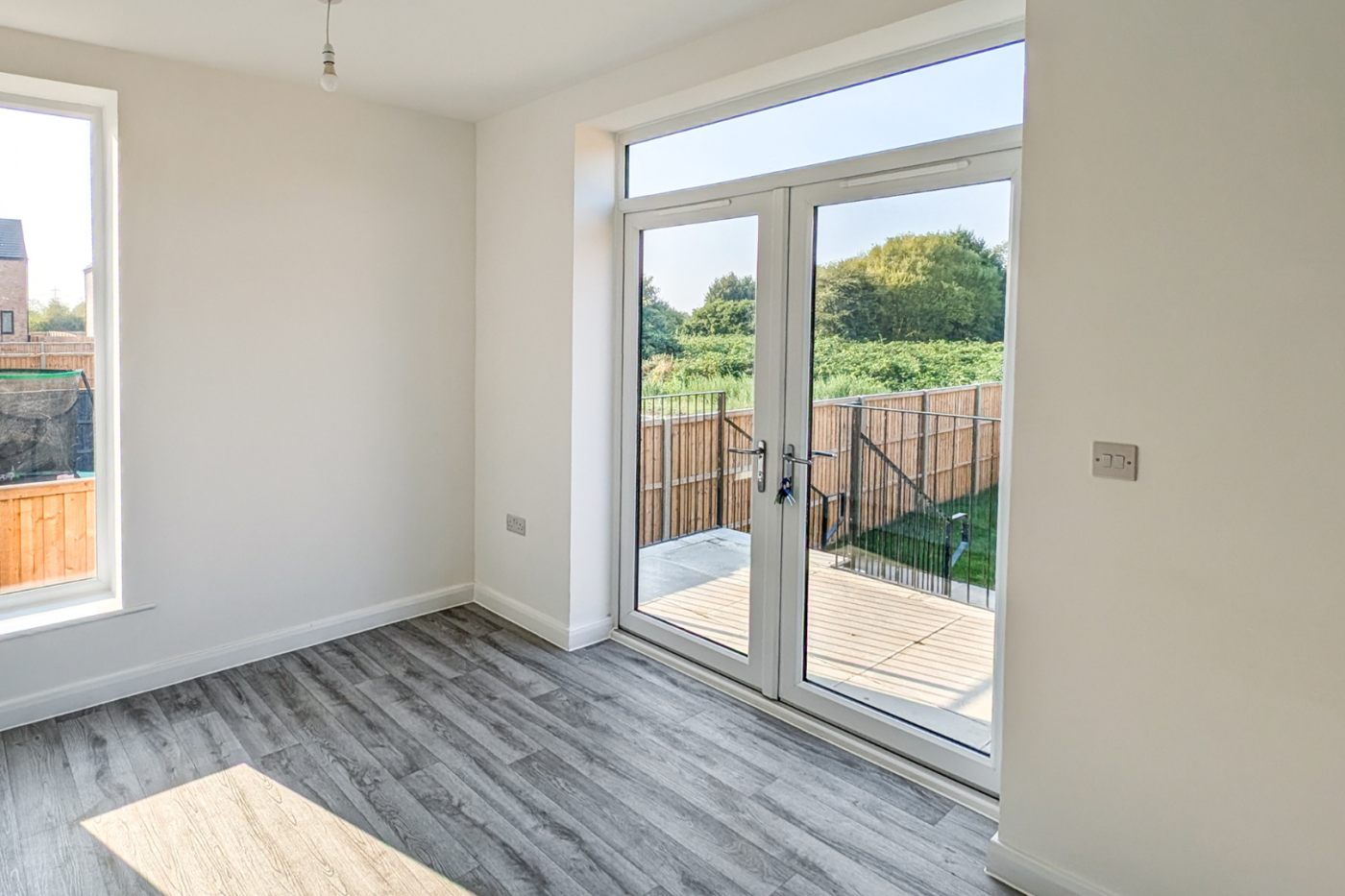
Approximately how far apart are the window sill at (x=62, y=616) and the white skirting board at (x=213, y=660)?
249 millimetres

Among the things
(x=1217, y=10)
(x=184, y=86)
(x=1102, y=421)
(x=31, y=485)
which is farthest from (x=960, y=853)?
(x=184, y=86)

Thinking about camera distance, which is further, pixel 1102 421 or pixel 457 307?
pixel 457 307

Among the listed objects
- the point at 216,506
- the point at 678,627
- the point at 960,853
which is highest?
the point at 216,506

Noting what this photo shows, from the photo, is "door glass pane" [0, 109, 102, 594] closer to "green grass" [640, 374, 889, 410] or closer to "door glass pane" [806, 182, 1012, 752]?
"green grass" [640, 374, 889, 410]

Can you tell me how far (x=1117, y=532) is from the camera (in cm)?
202

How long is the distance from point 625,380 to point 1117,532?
238 centimetres

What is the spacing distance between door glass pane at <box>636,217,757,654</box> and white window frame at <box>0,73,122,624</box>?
2232 mm

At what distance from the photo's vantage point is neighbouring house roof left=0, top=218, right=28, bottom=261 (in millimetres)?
3154

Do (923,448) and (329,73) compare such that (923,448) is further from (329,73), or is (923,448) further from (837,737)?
(329,73)

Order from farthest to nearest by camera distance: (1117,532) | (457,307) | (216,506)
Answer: (457,307) → (216,506) → (1117,532)

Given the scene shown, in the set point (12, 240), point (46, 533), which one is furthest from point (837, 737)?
point (12, 240)

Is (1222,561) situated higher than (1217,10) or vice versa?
(1217,10)

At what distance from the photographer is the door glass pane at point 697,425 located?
3.37m

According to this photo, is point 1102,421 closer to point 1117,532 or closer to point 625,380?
point 1117,532
